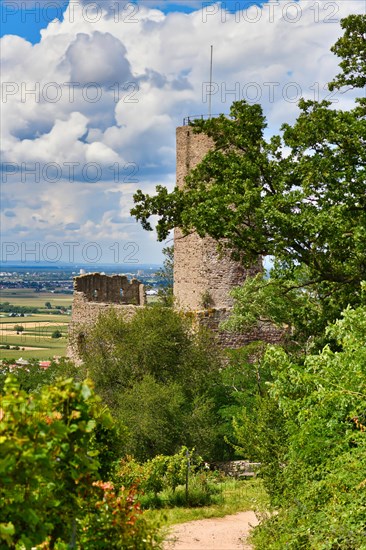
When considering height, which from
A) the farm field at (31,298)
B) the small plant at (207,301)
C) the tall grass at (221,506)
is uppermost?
the farm field at (31,298)

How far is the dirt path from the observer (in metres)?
12.2

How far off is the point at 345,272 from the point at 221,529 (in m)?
5.67

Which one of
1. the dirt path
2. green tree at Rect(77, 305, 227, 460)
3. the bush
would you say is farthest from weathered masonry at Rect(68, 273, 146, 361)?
the dirt path

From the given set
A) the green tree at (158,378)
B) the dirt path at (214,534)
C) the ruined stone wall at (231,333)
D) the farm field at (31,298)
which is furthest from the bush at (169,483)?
the farm field at (31,298)

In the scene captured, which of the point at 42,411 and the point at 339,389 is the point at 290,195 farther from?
the point at 42,411

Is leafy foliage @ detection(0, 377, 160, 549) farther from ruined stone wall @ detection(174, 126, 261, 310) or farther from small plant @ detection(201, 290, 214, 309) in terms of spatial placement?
small plant @ detection(201, 290, 214, 309)

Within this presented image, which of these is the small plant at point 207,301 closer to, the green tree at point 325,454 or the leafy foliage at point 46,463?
the green tree at point 325,454

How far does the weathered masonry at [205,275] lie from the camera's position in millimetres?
23172

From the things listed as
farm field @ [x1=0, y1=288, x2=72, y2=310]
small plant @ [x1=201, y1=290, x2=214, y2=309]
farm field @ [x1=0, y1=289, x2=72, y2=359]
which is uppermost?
farm field @ [x1=0, y1=288, x2=72, y2=310]

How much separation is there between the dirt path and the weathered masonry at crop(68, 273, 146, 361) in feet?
33.0

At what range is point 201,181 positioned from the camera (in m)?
17.2

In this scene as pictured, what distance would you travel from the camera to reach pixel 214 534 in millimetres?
13227

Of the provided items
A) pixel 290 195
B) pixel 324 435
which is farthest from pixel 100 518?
pixel 290 195

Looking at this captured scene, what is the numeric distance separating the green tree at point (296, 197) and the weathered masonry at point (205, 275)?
586cm
